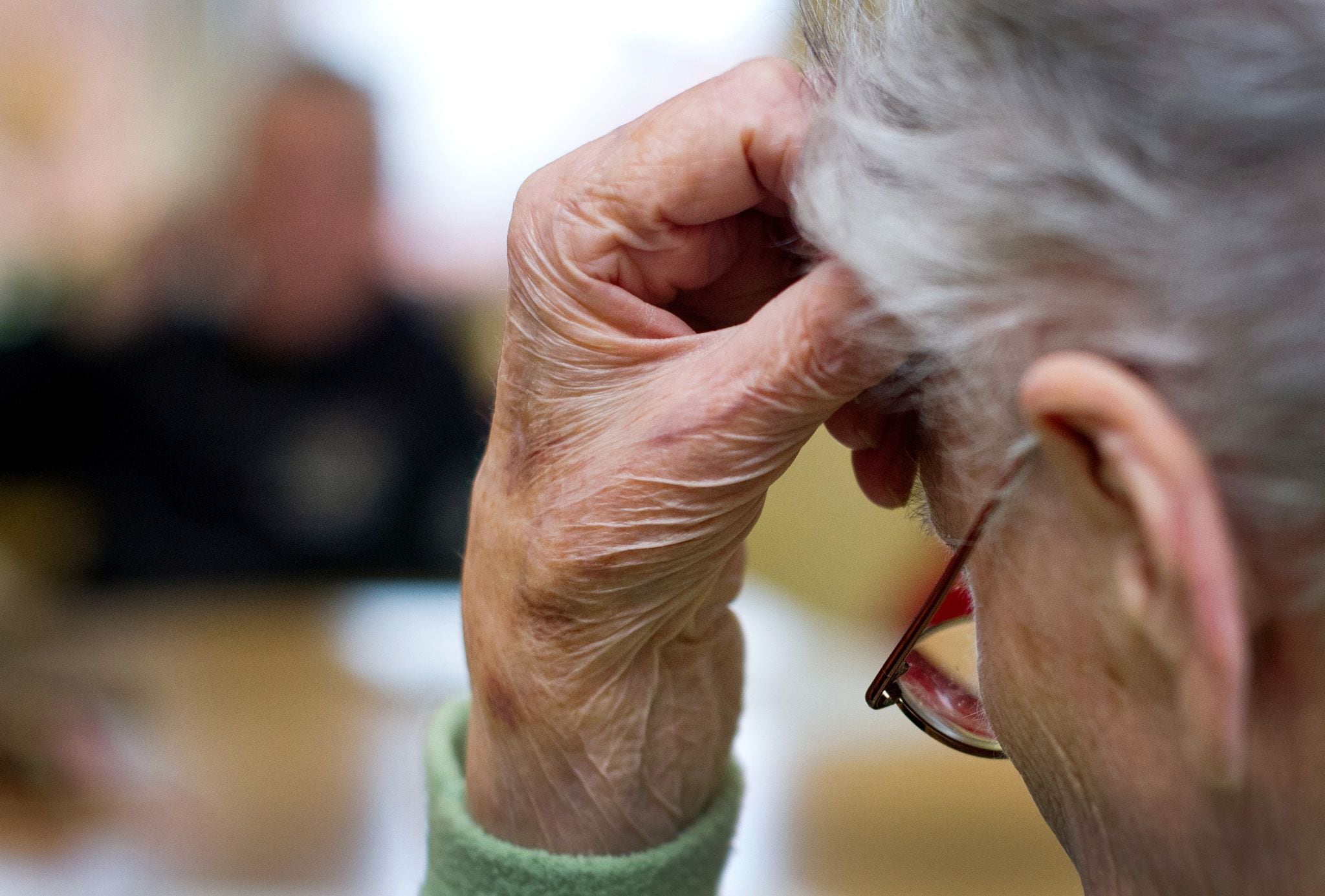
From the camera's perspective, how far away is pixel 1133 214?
1.32 feet

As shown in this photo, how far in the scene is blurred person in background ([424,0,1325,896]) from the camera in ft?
1.26

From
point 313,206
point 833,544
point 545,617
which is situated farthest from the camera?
point 833,544

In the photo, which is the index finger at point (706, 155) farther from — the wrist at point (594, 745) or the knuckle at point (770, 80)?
the wrist at point (594, 745)

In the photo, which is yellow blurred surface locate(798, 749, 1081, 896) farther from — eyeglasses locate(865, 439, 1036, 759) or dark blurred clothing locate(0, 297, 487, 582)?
dark blurred clothing locate(0, 297, 487, 582)

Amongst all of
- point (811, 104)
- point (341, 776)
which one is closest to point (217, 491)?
point (341, 776)

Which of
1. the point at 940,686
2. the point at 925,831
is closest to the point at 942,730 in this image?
the point at 940,686

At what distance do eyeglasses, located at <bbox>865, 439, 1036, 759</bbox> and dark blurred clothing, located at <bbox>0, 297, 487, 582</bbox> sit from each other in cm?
163

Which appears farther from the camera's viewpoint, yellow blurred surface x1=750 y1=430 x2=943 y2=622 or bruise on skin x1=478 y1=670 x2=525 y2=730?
yellow blurred surface x1=750 y1=430 x2=943 y2=622

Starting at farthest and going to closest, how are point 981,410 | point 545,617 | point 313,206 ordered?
1. point 313,206
2. point 545,617
3. point 981,410

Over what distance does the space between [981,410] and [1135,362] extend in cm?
9

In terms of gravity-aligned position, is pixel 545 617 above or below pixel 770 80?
below

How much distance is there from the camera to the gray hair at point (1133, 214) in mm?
379

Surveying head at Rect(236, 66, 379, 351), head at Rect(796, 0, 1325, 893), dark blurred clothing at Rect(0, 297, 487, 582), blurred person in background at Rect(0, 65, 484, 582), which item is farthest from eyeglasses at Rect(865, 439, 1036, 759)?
head at Rect(236, 66, 379, 351)

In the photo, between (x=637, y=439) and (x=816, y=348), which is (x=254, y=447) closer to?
(x=637, y=439)
